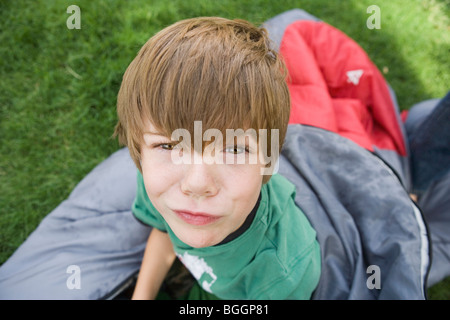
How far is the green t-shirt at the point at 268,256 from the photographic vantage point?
1.03 meters

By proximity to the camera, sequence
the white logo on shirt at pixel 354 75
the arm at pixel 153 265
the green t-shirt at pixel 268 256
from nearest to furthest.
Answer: the green t-shirt at pixel 268 256, the arm at pixel 153 265, the white logo on shirt at pixel 354 75

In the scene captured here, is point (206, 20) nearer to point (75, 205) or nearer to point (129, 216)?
point (129, 216)

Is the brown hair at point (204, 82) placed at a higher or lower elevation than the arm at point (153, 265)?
higher

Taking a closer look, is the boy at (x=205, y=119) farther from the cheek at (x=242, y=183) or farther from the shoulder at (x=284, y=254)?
the shoulder at (x=284, y=254)

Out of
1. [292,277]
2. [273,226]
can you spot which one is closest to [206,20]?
[273,226]

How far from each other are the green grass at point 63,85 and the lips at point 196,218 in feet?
4.01

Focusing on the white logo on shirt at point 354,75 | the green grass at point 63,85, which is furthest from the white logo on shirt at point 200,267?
the white logo on shirt at point 354,75

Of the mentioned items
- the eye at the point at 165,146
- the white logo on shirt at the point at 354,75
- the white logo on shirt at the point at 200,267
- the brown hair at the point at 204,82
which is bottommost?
the white logo on shirt at the point at 200,267

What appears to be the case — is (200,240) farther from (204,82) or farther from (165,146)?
(204,82)

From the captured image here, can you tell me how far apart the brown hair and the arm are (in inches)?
21.1

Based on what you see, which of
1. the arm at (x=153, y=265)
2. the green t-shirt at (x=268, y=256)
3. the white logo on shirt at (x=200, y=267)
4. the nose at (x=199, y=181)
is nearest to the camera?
the nose at (x=199, y=181)

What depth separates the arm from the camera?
4.37 feet

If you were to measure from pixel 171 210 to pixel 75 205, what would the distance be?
93 cm
